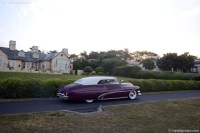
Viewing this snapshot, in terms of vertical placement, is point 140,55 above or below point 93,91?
above

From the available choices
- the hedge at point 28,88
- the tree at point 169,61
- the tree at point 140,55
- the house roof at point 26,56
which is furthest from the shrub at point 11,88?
the tree at point 140,55

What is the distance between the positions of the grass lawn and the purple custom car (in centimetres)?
278

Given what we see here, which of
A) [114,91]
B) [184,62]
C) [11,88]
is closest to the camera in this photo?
[11,88]

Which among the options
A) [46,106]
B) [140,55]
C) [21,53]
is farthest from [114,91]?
[140,55]

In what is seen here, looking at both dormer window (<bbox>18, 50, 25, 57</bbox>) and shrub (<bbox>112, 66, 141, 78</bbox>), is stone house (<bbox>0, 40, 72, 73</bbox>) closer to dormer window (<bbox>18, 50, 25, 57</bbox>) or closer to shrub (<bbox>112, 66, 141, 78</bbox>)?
dormer window (<bbox>18, 50, 25, 57</bbox>)

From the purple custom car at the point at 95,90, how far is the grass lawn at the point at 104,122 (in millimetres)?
2785

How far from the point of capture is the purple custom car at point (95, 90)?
10.7m

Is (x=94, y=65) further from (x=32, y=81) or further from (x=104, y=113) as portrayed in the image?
(x=104, y=113)

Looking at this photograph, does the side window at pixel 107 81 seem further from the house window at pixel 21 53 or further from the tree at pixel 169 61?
the tree at pixel 169 61

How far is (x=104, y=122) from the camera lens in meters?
6.66

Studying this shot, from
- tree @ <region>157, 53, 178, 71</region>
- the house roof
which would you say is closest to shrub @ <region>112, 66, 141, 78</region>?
the house roof

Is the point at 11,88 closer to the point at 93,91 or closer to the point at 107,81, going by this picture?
the point at 93,91

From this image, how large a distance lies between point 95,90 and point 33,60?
35030 millimetres

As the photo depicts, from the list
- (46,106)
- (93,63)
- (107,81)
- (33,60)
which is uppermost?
(33,60)
